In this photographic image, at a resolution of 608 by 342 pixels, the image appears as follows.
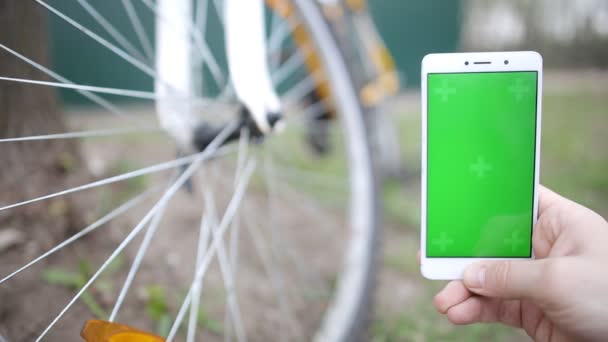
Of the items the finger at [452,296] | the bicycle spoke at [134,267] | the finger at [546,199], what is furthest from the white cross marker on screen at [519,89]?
the bicycle spoke at [134,267]

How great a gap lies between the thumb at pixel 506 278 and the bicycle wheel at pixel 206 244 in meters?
0.39

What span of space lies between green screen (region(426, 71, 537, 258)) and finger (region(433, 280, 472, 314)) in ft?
0.13

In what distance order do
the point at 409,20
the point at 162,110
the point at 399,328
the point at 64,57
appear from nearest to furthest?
the point at 162,110
the point at 399,328
the point at 64,57
the point at 409,20

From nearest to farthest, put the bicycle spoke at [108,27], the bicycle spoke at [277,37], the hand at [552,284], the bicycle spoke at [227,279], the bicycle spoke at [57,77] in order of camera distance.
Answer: the hand at [552,284], the bicycle spoke at [57,77], the bicycle spoke at [108,27], the bicycle spoke at [227,279], the bicycle spoke at [277,37]

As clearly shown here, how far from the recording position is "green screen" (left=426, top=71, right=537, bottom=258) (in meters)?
0.60

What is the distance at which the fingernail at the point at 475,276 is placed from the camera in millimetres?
569

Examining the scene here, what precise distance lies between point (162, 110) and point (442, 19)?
244 cm

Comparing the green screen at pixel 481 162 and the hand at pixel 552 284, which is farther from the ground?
the green screen at pixel 481 162

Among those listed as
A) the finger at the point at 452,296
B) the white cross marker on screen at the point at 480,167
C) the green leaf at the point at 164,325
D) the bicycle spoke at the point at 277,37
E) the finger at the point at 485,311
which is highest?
the bicycle spoke at the point at 277,37

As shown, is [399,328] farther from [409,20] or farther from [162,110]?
[409,20]

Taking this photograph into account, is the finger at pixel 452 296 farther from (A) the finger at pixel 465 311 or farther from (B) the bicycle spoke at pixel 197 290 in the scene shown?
(B) the bicycle spoke at pixel 197 290

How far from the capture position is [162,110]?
856 millimetres

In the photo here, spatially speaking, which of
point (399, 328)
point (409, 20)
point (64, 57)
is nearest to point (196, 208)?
point (399, 328)

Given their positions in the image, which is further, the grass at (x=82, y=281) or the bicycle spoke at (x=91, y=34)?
the grass at (x=82, y=281)
